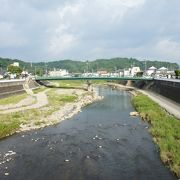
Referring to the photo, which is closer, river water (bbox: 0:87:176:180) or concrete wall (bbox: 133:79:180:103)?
river water (bbox: 0:87:176:180)

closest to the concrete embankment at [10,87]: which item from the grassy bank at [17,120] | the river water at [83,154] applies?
the grassy bank at [17,120]

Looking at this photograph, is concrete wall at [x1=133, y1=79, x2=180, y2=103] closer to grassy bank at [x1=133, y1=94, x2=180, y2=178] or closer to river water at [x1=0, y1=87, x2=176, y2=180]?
grassy bank at [x1=133, y1=94, x2=180, y2=178]

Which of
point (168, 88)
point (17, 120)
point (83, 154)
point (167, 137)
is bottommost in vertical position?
point (83, 154)

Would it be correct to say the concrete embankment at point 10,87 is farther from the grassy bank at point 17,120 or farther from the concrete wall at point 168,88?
the concrete wall at point 168,88

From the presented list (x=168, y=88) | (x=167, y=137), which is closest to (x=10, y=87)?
(x=168, y=88)

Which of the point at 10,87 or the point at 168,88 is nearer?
the point at 168,88

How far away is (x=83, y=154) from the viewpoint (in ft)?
80.6

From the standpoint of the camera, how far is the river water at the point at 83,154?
65.9 ft

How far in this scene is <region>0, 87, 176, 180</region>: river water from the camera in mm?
20094

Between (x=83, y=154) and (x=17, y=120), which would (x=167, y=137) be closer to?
(x=83, y=154)

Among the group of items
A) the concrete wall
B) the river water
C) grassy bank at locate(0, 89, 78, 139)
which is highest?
the concrete wall

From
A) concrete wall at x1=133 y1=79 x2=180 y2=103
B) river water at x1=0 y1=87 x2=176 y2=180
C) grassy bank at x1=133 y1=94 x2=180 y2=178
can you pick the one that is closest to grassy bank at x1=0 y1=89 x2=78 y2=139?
river water at x1=0 y1=87 x2=176 y2=180

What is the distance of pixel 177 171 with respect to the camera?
63.6 ft

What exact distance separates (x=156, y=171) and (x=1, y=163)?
33.3 ft
